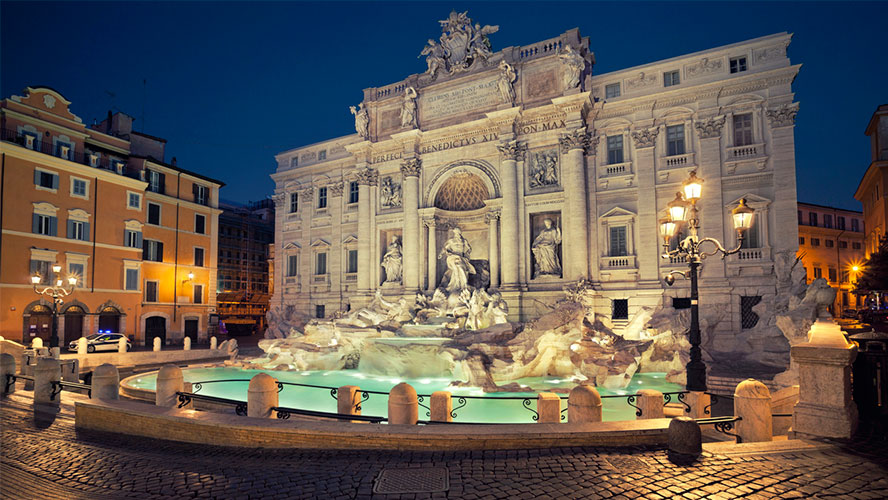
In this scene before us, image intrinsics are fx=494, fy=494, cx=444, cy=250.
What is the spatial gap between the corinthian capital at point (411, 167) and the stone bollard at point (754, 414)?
79.2 feet

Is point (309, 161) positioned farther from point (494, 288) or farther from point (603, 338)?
point (603, 338)

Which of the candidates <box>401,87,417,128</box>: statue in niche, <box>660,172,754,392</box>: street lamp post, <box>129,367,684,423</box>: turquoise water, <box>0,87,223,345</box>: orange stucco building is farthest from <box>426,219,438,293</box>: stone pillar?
<box>0,87,223,345</box>: orange stucco building

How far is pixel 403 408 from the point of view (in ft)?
28.5

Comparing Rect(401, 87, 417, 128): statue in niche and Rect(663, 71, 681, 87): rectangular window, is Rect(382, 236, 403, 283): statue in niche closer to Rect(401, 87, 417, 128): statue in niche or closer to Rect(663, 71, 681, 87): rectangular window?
Rect(401, 87, 417, 128): statue in niche

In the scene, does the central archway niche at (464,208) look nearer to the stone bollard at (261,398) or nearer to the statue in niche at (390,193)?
the statue in niche at (390,193)

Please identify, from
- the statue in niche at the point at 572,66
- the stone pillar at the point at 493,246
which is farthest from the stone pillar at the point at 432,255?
the statue in niche at the point at 572,66

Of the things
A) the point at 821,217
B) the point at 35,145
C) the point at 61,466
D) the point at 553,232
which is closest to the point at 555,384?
the point at 553,232

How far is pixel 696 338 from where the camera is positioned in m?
11.8

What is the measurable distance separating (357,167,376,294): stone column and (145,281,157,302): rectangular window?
50.9ft

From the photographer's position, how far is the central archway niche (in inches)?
1152

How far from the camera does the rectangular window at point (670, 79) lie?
24.7 m

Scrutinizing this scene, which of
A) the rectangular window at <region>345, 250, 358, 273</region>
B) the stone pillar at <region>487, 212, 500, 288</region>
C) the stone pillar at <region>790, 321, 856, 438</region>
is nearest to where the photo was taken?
the stone pillar at <region>790, 321, 856, 438</region>

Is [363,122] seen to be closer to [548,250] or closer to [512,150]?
[512,150]

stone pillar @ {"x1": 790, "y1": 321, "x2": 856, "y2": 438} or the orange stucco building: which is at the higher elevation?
the orange stucco building
